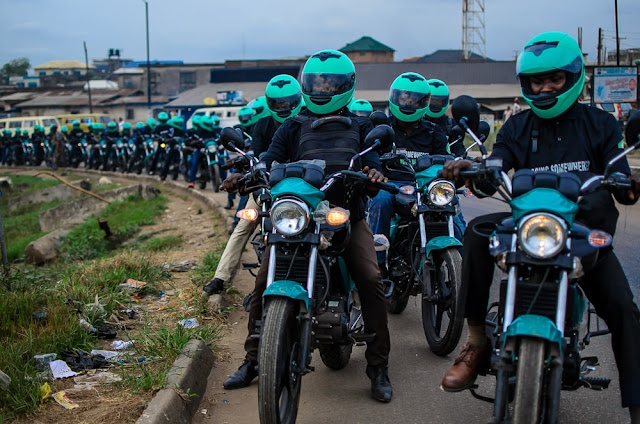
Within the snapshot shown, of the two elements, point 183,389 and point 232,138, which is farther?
point 232,138

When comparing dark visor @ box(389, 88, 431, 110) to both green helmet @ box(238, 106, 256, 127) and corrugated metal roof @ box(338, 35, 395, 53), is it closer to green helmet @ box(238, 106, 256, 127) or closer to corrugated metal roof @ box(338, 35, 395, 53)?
green helmet @ box(238, 106, 256, 127)

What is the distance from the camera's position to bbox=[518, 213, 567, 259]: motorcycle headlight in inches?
123

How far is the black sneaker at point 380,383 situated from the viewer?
4.58 meters

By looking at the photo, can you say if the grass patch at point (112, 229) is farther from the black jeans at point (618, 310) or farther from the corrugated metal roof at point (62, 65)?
the corrugated metal roof at point (62, 65)

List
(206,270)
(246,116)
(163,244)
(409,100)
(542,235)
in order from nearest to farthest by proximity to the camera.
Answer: (542,235) < (409,100) < (206,270) < (163,244) < (246,116)

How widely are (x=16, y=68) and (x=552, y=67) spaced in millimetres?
141186

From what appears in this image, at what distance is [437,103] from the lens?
297 inches

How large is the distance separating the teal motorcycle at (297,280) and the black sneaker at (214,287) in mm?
2491

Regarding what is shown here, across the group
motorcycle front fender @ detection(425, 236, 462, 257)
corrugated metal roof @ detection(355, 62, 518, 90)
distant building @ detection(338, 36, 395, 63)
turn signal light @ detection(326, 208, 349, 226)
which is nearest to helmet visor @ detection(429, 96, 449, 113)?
motorcycle front fender @ detection(425, 236, 462, 257)

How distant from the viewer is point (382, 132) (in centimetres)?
439

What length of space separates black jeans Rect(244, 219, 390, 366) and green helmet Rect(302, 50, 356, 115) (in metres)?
0.77

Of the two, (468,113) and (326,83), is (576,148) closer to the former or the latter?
(468,113)

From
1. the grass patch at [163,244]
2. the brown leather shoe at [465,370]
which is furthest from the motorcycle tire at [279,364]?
the grass patch at [163,244]

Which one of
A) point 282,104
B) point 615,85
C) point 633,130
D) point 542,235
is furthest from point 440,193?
point 615,85
